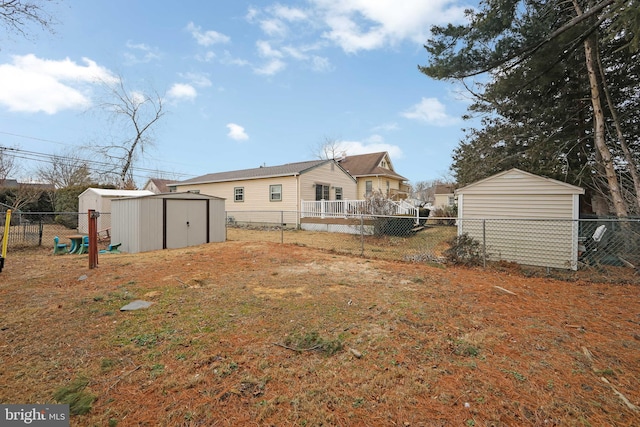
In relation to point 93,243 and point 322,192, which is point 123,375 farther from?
point 322,192

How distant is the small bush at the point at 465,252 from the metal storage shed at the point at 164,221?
8.59m

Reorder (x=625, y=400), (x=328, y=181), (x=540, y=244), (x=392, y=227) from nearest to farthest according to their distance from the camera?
(x=625, y=400), (x=540, y=244), (x=392, y=227), (x=328, y=181)

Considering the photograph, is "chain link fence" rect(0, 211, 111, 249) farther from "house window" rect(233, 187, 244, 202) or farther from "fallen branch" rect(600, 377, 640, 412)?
"fallen branch" rect(600, 377, 640, 412)

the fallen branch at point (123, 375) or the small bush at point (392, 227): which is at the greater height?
the small bush at point (392, 227)

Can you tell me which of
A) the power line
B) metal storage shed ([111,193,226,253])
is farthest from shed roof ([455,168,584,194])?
the power line

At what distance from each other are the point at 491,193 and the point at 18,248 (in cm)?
1475

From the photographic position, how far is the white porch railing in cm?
1297

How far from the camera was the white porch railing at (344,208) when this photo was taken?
13.0 m

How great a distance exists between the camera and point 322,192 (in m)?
18.1

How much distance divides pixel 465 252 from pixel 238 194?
15193 mm

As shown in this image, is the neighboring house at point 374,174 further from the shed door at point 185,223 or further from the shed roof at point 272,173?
the shed door at point 185,223

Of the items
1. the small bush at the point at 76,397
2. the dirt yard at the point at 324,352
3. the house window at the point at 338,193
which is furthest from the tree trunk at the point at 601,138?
the house window at the point at 338,193

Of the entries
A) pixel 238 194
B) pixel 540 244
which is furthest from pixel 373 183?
pixel 540 244

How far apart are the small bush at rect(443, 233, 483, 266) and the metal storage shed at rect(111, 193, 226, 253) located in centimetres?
859
